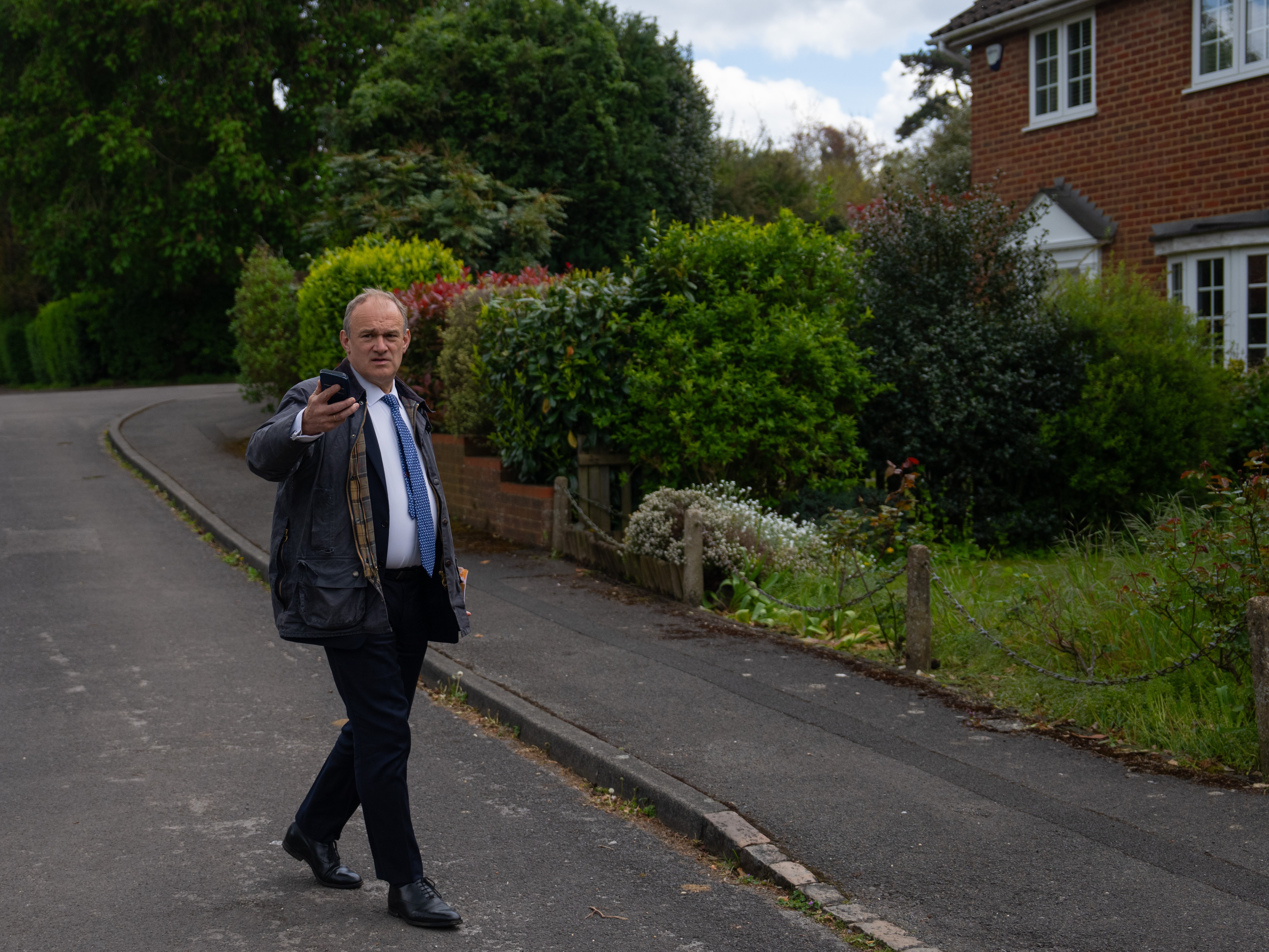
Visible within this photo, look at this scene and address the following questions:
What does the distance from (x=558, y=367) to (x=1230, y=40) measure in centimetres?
1042

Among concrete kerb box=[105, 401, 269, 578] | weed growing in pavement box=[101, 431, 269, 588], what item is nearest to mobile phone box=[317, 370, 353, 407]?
concrete kerb box=[105, 401, 269, 578]

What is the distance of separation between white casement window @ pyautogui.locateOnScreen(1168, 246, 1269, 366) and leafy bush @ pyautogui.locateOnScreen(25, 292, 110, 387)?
3156 centimetres

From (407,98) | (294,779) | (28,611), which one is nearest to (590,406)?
(28,611)

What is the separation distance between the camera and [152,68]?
29875 mm

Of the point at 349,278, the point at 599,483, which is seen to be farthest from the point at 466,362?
the point at 349,278

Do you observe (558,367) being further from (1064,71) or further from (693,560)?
(1064,71)

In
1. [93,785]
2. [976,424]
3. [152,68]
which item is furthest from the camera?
[152,68]

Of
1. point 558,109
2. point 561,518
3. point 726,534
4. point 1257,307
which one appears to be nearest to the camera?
point 726,534

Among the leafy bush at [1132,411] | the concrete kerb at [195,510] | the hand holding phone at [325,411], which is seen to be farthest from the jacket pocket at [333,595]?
the leafy bush at [1132,411]

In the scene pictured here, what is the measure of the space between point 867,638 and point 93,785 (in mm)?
4710

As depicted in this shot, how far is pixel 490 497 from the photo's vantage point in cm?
1232

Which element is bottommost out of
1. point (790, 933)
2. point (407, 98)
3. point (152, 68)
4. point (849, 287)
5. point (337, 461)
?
point (790, 933)

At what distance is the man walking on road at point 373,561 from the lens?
3871mm

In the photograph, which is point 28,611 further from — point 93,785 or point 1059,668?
point 1059,668
